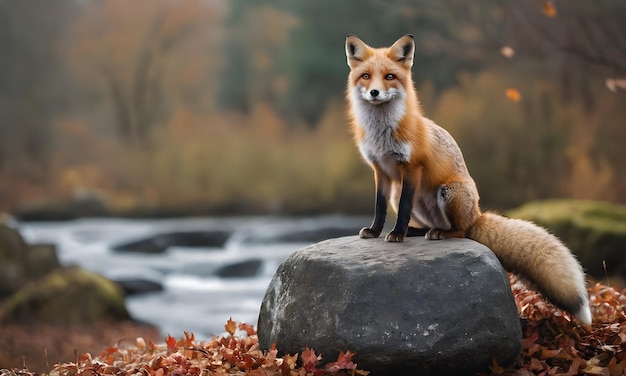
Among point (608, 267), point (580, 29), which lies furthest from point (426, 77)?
point (608, 267)

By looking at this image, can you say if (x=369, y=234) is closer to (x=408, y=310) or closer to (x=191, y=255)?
(x=408, y=310)

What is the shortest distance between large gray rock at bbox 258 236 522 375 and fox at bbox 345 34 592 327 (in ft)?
0.73

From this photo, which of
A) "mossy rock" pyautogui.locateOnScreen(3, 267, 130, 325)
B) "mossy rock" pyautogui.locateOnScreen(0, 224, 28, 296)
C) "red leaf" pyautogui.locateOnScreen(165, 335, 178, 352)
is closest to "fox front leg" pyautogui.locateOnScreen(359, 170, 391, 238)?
"red leaf" pyautogui.locateOnScreen(165, 335, 178, 352)

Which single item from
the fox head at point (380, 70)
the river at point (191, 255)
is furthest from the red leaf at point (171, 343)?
the river at point (191, 255)

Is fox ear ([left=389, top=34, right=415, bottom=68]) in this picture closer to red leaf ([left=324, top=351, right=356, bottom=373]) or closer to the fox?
the fox

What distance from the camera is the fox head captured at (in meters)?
3.58

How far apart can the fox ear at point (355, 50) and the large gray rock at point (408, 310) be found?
1.09 m

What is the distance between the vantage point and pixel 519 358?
3688 mm

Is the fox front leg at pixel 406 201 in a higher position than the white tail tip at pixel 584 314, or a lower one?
higher

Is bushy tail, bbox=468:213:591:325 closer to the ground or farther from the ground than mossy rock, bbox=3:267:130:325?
farther from the ground

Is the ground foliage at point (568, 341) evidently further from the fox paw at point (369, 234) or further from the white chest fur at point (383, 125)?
the white chest fur at point (383, 125)

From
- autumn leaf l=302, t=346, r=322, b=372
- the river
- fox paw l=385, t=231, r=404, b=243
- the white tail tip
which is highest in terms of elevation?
fox paw l=385, t=231, r=404, b=243

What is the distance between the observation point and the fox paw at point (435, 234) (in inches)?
154

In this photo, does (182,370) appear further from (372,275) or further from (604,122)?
(604,122)
